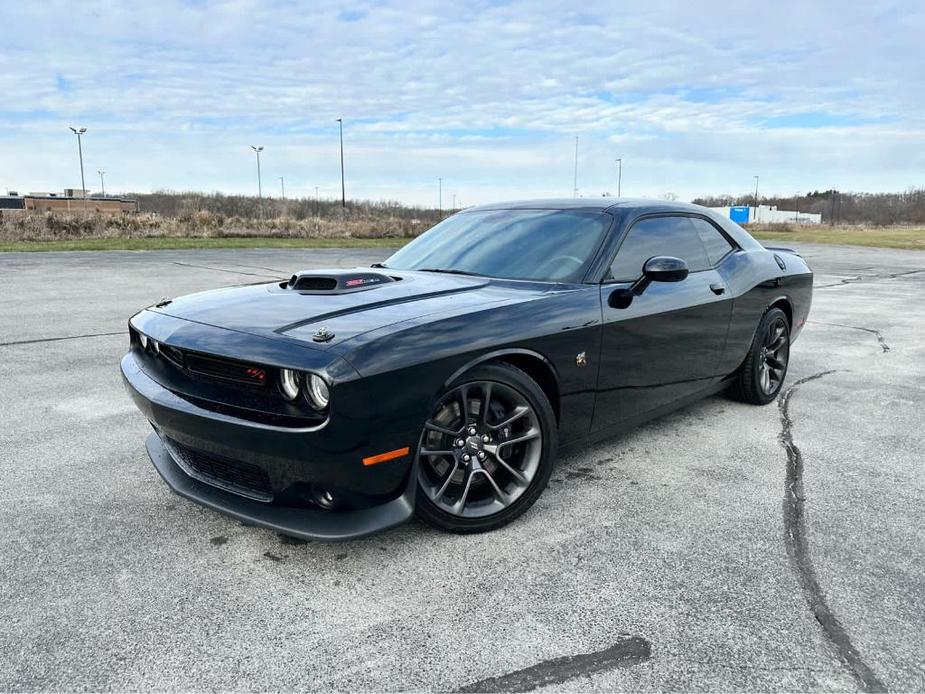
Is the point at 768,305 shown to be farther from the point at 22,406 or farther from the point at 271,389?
the point at 22,406

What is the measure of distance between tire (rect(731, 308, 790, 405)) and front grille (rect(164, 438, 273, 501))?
3.46 meters

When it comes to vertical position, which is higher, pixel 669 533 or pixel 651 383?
pixel 651 383

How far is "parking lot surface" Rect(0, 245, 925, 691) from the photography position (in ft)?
6.87

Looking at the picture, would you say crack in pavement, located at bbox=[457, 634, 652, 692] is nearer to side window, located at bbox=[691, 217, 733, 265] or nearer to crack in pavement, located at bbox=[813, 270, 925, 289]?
side window, located at bbox=[691, 217, 733, 265]

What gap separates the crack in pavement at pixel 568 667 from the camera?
2.01 meters

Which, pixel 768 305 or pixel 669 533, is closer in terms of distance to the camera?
pixel 669 533

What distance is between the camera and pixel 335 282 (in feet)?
11.2

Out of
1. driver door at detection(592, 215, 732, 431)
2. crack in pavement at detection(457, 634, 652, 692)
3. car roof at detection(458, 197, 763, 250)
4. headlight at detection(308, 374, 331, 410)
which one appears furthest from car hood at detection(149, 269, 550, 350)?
crack in pavement at detection(457, 634, 652, 692)

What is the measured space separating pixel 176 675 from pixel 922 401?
17.2ft

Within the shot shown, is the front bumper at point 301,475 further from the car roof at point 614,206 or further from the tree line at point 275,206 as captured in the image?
the tree line at point 275,206

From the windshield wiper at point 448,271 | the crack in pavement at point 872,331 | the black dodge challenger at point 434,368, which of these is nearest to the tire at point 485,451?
the black dodge challenger at point 434,368

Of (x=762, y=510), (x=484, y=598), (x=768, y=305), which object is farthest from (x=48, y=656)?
(x=768, y=305)

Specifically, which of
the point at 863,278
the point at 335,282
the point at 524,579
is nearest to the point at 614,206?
the point at 335,282

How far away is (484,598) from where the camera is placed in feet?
8.09
